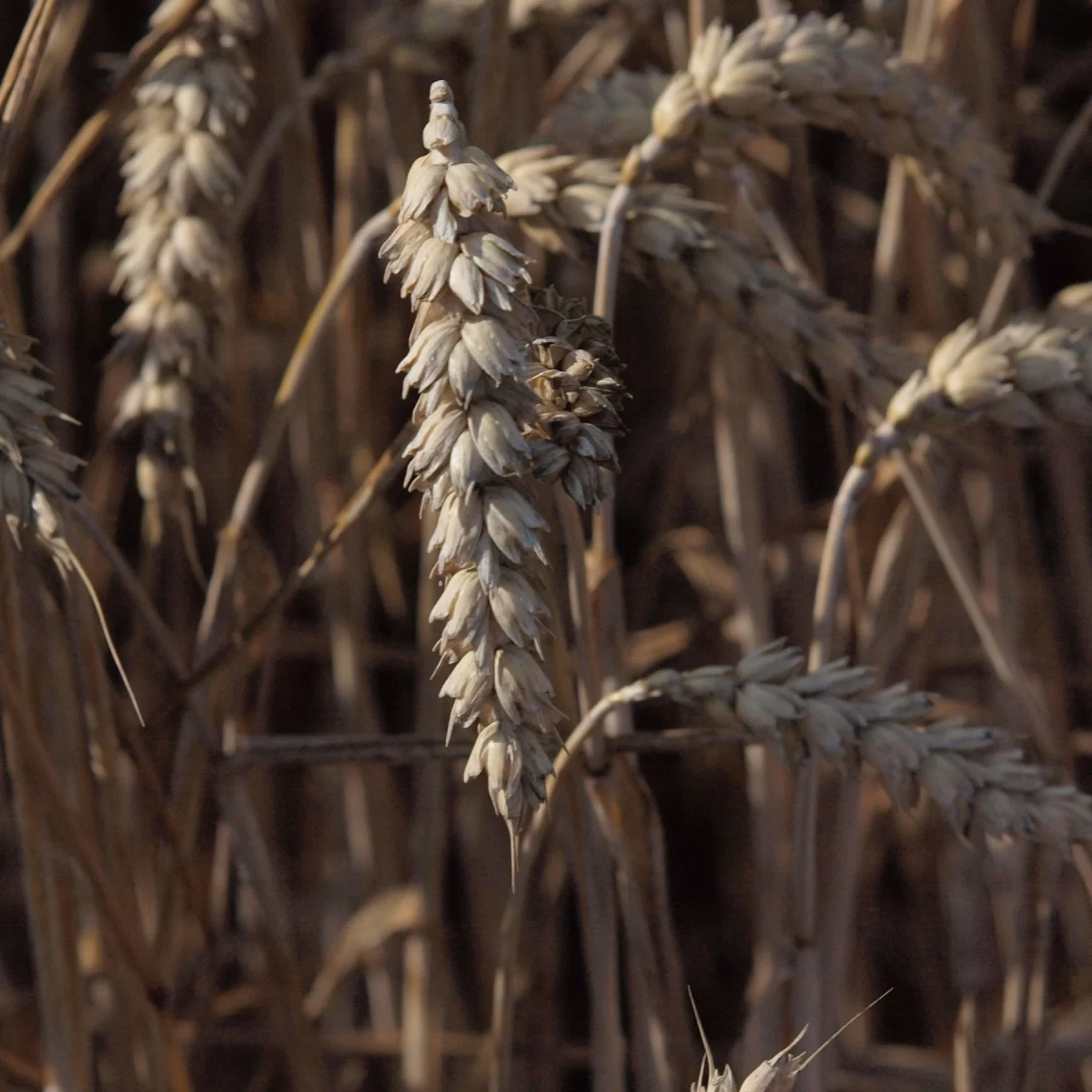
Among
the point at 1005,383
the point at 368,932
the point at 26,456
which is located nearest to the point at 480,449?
the point at 26,456

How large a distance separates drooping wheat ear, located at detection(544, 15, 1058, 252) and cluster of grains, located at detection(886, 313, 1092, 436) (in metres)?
0.16

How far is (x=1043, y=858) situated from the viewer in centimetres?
99

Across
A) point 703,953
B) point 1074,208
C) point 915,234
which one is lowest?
point 703,953

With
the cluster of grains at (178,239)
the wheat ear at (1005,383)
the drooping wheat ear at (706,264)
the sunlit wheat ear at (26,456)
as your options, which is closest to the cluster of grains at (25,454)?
the sunlit wheat ear at (26,456)

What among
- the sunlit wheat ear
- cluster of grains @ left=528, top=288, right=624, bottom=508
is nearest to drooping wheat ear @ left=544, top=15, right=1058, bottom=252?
cluster of grains @ left=528, top=288, right=624, bottom=508

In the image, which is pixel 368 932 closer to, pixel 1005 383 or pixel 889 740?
pixel 889 740

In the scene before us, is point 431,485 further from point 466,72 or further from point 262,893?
point 466,72

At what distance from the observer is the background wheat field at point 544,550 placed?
2.18 feet

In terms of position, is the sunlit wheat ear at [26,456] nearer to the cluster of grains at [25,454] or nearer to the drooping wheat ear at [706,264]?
the cluster of grains at [25,454]

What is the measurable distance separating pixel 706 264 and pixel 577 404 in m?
0.27

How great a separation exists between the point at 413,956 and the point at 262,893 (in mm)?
273

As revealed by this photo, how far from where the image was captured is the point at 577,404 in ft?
1.83

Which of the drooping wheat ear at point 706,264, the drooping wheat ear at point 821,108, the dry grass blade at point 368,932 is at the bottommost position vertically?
the dry grass blade at point 368,932

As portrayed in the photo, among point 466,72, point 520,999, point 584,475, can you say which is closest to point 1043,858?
point 520,999
